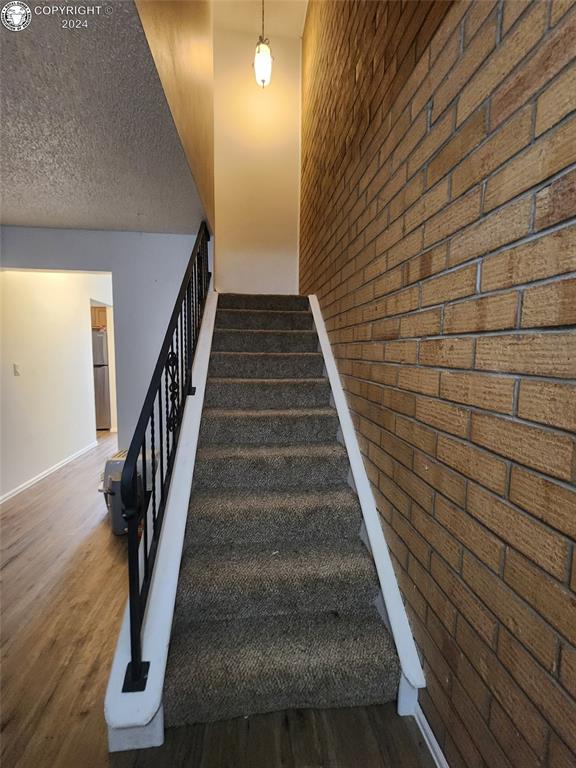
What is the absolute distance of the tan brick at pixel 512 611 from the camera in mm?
690

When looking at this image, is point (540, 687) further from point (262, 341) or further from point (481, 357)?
point (262, 341)

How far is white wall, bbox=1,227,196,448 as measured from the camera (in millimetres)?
3129

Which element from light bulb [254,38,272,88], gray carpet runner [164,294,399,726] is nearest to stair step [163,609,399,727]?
gray carpet runner [164,294,399,726]

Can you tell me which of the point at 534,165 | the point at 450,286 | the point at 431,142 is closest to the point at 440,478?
the point at 450,286

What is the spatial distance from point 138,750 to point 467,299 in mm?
1742

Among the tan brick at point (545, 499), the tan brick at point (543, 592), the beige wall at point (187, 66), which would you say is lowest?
the tan brick at point (543, 592)

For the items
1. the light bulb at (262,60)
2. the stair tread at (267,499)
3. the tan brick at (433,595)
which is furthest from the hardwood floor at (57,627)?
the light bulb at (262,60)

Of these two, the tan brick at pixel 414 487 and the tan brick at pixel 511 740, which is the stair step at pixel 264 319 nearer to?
the tan brick at pixel 414 487

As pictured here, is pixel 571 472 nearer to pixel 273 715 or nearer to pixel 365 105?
pixel 273 715

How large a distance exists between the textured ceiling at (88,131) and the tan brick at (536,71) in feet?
3.95

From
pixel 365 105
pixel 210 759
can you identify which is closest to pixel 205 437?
pixel 210 759

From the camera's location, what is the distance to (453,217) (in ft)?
3.26

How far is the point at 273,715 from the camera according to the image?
1232 millimetres

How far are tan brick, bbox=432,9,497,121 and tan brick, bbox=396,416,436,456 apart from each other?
0.98 meters
